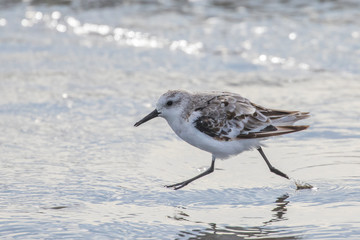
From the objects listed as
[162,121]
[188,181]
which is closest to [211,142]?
[188,181]

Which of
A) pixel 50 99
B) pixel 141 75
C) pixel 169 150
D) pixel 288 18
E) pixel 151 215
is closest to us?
pixel 151 215

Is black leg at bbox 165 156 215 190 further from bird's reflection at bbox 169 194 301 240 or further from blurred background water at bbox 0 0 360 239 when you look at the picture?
bird's reflection at bbox 169 194 301 240

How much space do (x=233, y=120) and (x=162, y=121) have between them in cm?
184

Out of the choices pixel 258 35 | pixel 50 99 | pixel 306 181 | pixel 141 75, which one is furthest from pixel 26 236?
pixel 258 35

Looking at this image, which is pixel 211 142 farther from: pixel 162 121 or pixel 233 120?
pixel 162 121

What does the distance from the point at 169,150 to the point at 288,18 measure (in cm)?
560

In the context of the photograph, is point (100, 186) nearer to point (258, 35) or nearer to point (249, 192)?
point (249, 192)

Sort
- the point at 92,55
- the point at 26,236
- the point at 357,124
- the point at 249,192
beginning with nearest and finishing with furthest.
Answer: the point at 26,236 < the point at 249,192 < the point at 357,124 < the point at 92,55

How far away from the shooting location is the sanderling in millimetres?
5227

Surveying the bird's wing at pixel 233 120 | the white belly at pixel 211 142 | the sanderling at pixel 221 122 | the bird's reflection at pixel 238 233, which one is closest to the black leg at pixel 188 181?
the sanderling at pixel 221 122

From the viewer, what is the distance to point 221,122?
5.26m

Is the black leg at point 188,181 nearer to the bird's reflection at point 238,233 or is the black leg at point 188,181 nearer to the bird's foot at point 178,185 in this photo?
the bird's foot at point 178,185

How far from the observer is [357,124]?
260 inches

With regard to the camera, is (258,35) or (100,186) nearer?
(100,186)
